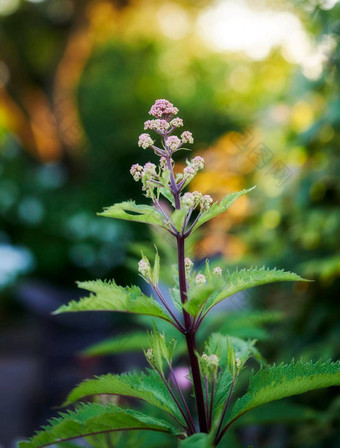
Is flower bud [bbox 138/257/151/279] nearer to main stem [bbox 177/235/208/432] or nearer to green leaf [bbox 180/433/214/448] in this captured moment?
main stem [bbox 177/235/208/432]

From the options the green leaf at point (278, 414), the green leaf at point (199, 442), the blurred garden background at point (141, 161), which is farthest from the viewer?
the blurred garden background at point (141, 161)

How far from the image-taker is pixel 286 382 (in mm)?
814

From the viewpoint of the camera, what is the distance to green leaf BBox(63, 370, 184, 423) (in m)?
0.83

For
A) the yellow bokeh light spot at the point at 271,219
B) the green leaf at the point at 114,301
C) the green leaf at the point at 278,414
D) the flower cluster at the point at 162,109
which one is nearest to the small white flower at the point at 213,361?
the green leaf at the point at 114,301

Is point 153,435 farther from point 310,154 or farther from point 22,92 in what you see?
point 22,92

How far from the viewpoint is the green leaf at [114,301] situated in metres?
0.75

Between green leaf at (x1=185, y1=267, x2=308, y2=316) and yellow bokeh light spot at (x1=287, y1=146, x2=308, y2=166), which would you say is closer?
green leaf at (x1=185, y1=267, x2=308, y2=316)

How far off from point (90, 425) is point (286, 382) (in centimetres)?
33

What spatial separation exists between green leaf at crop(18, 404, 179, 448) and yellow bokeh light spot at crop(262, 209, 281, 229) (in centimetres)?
198

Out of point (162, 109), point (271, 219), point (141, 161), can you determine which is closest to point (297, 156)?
point (271, 219)

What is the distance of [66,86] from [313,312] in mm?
5858

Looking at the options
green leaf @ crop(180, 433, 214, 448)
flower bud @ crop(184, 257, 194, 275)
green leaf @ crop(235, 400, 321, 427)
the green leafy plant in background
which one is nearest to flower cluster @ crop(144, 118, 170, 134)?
the green leafy plant in background

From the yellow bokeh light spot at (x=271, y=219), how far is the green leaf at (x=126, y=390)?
6.24 ft

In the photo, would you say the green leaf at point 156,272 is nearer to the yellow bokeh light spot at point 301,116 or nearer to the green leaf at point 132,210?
the green leaf at point 132,210
